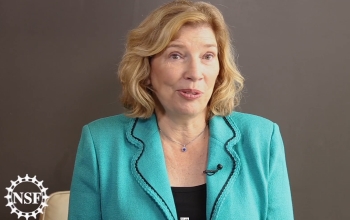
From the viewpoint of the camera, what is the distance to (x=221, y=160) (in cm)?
160

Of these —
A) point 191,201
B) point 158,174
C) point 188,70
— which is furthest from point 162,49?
point 191,201

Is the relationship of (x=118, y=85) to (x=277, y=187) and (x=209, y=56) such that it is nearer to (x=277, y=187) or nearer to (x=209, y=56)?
(x=209, y=56)

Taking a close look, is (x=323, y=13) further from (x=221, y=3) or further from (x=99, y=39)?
(x=99, y=39)

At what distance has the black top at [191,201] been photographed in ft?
5.08

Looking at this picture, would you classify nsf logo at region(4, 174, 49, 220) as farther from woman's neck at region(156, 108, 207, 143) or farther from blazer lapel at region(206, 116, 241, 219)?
blazer lapel at region(206, 116, 241, 219)

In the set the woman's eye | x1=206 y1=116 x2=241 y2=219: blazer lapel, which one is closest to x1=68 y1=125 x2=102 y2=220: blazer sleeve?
x1=206 y1=116 x2=241 y2=219: blazer lapel

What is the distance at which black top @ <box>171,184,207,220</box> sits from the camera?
1.55 meters

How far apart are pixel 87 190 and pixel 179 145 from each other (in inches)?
14.3

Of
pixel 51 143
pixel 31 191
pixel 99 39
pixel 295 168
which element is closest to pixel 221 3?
pixel 99 39

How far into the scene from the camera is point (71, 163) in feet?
6.62

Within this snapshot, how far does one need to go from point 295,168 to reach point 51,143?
3.57ft

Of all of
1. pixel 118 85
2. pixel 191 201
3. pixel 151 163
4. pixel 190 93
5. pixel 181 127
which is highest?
pixel 118 85

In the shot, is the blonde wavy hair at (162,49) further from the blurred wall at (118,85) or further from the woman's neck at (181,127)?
the blurred wall at (118,85)

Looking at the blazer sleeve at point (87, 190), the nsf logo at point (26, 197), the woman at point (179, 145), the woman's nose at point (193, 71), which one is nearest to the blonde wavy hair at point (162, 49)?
the woman at point (179, 145)
